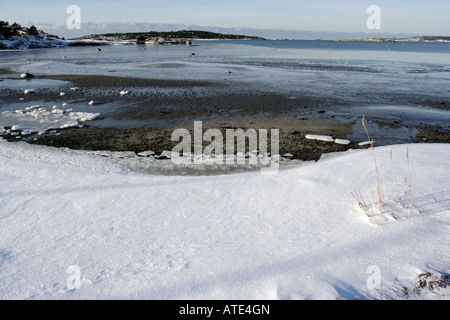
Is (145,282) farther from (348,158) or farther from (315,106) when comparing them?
(315,106)

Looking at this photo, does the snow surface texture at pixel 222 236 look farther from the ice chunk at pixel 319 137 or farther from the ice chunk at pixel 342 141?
the ice chunk at pixel 319 137

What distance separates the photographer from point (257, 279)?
8.50ft

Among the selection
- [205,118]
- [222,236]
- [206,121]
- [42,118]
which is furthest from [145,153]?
[42,118]

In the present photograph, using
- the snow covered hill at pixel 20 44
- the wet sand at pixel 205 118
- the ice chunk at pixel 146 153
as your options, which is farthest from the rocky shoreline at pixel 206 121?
the snow covered hill at pixel 20 44

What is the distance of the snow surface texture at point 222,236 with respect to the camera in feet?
8.32

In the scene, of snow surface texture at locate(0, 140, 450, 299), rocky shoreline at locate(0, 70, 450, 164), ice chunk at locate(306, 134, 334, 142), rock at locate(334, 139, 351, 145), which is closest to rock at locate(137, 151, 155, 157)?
rocky shoreline at locate(0, 70, 450, 164)

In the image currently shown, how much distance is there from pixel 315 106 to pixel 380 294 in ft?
32.7

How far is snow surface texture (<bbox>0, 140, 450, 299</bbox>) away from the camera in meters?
2.54

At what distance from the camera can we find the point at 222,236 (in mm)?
3238

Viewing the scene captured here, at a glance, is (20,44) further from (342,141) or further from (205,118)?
(342,141)

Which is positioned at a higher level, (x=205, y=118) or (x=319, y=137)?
(x=205, y=118)

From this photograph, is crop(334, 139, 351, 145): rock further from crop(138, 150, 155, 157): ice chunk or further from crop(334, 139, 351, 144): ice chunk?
crop(138, 150, 155, 157): ice chunk
